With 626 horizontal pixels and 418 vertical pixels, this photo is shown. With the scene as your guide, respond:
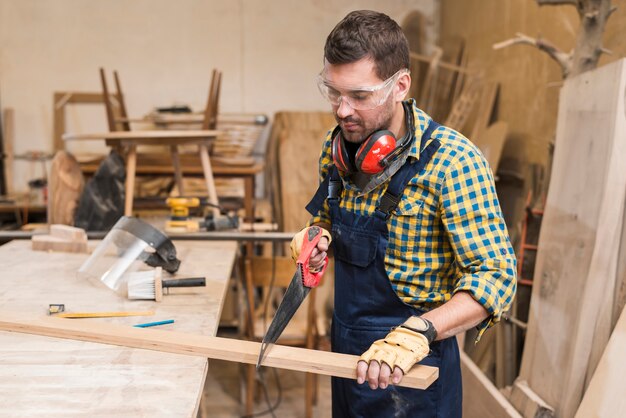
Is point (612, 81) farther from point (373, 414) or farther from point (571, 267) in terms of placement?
point (373, 414)

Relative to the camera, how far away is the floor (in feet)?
13.1

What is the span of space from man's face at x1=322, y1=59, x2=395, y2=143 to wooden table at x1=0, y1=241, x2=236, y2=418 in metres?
0.76

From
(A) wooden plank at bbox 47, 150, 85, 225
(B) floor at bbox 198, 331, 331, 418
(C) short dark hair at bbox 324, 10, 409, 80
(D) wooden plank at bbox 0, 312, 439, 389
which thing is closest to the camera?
(D) wooden plank at bbox 0, 312, 439, 389

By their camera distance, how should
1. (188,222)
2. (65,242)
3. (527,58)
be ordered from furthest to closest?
(527,58) < (188,222) < (65,242)

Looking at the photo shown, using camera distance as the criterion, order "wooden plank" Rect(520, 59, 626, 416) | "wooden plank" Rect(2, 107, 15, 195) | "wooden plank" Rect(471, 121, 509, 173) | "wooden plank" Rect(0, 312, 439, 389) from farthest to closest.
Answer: "wooden plank" Rect(2, 107, 15, 195)
"wooden plank" Rect(471, 121, 509, 173)
"wooden plank" Rect(520, 59, 626, 416)
"wooden plank" Rect(0, 312, 439, 389)

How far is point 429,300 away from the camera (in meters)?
1.74

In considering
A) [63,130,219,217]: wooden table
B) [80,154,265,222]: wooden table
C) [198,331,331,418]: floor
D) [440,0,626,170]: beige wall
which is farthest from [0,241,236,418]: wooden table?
[80,154,265,222]: wooden table

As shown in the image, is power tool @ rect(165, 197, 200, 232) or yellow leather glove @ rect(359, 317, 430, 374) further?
power tool @ rect(165, 197, 200, 232)

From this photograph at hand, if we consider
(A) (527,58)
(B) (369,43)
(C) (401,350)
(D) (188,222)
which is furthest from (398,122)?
(A) (527,58)

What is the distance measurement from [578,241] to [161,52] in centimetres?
493

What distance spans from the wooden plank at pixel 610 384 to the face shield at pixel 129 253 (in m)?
1.61

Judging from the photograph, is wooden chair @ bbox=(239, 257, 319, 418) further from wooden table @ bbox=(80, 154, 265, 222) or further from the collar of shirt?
the collar of shirt

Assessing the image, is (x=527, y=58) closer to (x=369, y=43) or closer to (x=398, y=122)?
(x=398, y=122)

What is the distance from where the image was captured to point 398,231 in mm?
1718
